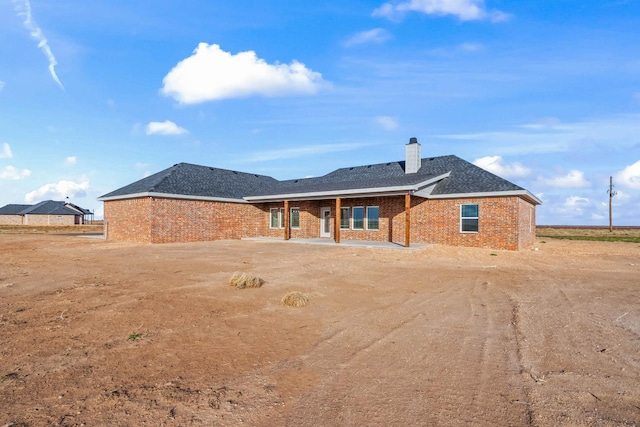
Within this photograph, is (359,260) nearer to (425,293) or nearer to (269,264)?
(269,264)

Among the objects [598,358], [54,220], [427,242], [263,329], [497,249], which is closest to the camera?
[598,358]

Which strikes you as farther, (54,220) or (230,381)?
(54,220)

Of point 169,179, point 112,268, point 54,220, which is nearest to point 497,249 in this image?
point 112,268

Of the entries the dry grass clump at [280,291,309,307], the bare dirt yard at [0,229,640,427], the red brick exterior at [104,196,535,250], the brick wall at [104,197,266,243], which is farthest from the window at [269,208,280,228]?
the dry grass clump at [280,291,309,307]

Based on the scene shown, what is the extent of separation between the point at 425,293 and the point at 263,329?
410 centimetres

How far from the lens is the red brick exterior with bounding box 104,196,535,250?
17.2 m

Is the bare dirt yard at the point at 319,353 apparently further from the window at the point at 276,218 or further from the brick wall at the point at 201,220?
the window at the point at 276,218

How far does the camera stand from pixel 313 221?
24109 mm

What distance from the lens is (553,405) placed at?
321cm

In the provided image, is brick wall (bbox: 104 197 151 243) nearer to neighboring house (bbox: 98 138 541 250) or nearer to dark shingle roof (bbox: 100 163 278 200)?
neighboring house (bbox: 98 138 541 250)

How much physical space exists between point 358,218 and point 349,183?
2.18 metres

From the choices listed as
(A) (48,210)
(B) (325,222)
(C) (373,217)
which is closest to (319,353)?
(C) (373,217)

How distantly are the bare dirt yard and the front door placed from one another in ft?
47.5

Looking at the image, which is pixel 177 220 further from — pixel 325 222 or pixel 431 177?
pixel 431 177
